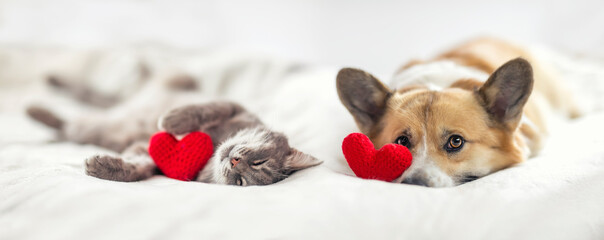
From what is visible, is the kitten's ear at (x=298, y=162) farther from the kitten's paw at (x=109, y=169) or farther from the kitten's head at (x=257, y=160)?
the kitten's paw at (x=109, y=169)

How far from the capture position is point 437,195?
0.97m

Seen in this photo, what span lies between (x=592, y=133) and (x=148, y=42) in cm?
333

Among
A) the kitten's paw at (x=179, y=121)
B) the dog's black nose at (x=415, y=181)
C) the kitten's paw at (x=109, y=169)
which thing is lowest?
the dog's black nose at (x=415, y=181)

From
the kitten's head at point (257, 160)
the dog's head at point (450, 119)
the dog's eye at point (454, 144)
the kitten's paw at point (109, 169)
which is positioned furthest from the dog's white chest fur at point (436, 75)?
the kitten's paw at point (109, 169)

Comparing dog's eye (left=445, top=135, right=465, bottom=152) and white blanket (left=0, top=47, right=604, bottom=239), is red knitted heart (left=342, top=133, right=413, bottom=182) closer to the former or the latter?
white blanket (left=0, top=47, right=604, bottom=239)

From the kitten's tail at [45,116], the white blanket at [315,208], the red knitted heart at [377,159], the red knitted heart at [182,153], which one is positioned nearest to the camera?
the white blanket at [315,208]

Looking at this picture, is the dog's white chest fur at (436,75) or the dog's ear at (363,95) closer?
the dog's ear at (363,95)

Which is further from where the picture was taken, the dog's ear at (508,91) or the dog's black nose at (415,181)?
the dog's ear at (508,91)

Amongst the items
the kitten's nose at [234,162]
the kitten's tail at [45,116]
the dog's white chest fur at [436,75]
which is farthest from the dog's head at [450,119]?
the kitten's tail at [45,116]

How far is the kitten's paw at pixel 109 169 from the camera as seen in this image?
118cm

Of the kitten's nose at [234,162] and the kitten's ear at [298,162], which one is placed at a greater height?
the kitten's nose at [234,162]

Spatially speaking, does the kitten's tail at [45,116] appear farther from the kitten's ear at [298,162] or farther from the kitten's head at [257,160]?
the kitten's ear at [298,162]

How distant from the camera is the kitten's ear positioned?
119 cm

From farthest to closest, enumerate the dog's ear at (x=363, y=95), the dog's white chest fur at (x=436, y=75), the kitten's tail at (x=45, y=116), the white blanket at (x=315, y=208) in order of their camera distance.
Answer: the kitten's tail at (x=45, y=116) → the dog's white chest fur at (x=436, y=75) → the dog's ear at (x=363, y=95) → the white blanket at (x=315, y=208)
